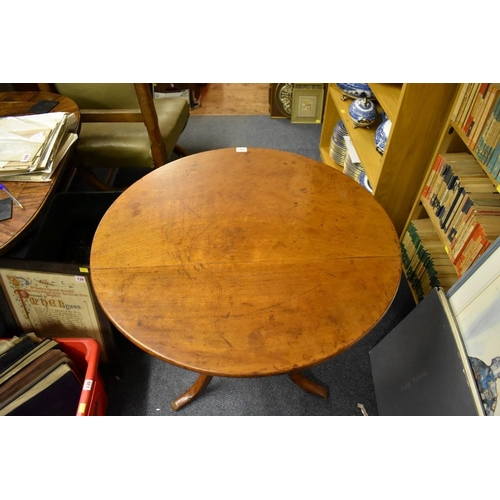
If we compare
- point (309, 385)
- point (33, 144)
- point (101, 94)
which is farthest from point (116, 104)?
point (309, 385)

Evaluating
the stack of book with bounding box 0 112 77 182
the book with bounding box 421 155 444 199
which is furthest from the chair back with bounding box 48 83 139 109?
the book with bounding box 421 155 444 199

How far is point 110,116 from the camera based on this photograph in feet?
5.97

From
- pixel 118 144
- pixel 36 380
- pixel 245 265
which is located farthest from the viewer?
pixel 118 144

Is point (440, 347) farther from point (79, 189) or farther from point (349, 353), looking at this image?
point (79, 189)

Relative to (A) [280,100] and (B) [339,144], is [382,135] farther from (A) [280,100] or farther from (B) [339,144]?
(A) [280,100]

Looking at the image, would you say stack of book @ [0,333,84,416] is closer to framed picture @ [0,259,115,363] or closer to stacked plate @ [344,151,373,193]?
framed picture @ [0,259,115,363]

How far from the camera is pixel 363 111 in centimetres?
196

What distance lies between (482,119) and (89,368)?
1.55 meters

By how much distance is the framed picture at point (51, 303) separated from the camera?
4.34ft

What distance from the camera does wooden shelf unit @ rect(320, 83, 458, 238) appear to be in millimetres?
1426

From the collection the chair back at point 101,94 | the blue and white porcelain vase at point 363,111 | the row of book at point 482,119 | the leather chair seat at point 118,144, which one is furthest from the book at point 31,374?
the blue and white porcelain vase at point 363,111

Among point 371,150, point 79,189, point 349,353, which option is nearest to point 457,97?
point 371,150

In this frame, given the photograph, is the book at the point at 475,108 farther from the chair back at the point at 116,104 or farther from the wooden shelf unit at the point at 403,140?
the chair back at the point at 116,104

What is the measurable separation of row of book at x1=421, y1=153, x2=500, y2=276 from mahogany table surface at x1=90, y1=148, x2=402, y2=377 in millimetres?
360
